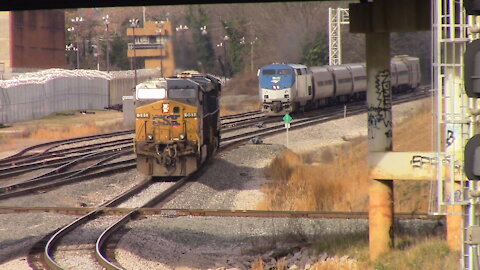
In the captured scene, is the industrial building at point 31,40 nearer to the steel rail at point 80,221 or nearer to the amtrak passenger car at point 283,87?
the amtrak passenger car at point 283,87

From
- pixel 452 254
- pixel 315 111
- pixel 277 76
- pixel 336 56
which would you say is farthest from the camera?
pixel 336 56

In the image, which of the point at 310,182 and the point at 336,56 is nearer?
the point at 310,182

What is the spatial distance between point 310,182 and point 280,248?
29.7ft

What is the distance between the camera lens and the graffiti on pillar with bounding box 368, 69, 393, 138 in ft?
41.9

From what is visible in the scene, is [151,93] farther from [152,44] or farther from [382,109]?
[152,44]

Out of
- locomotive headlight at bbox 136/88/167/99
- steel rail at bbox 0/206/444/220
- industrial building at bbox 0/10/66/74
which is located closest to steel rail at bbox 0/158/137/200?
steel rail at bbox 0/206/444/220

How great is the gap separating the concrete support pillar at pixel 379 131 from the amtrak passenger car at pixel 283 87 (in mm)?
31895

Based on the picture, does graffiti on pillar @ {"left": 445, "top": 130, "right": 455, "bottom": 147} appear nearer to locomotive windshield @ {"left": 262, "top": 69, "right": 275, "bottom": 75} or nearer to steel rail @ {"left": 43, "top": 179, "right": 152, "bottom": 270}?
steel rail @ {"left": 43, "top": 179, "right": 152, "bottom": 270}

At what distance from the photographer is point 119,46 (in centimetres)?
8400

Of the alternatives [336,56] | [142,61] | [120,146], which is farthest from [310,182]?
[142,61]

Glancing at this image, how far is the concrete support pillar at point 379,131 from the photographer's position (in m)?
12.7

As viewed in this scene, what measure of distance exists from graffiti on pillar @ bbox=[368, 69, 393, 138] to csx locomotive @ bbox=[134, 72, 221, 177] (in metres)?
12.0

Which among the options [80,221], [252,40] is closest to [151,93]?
[80,221]

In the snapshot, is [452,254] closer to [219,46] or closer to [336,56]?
[336,56]
